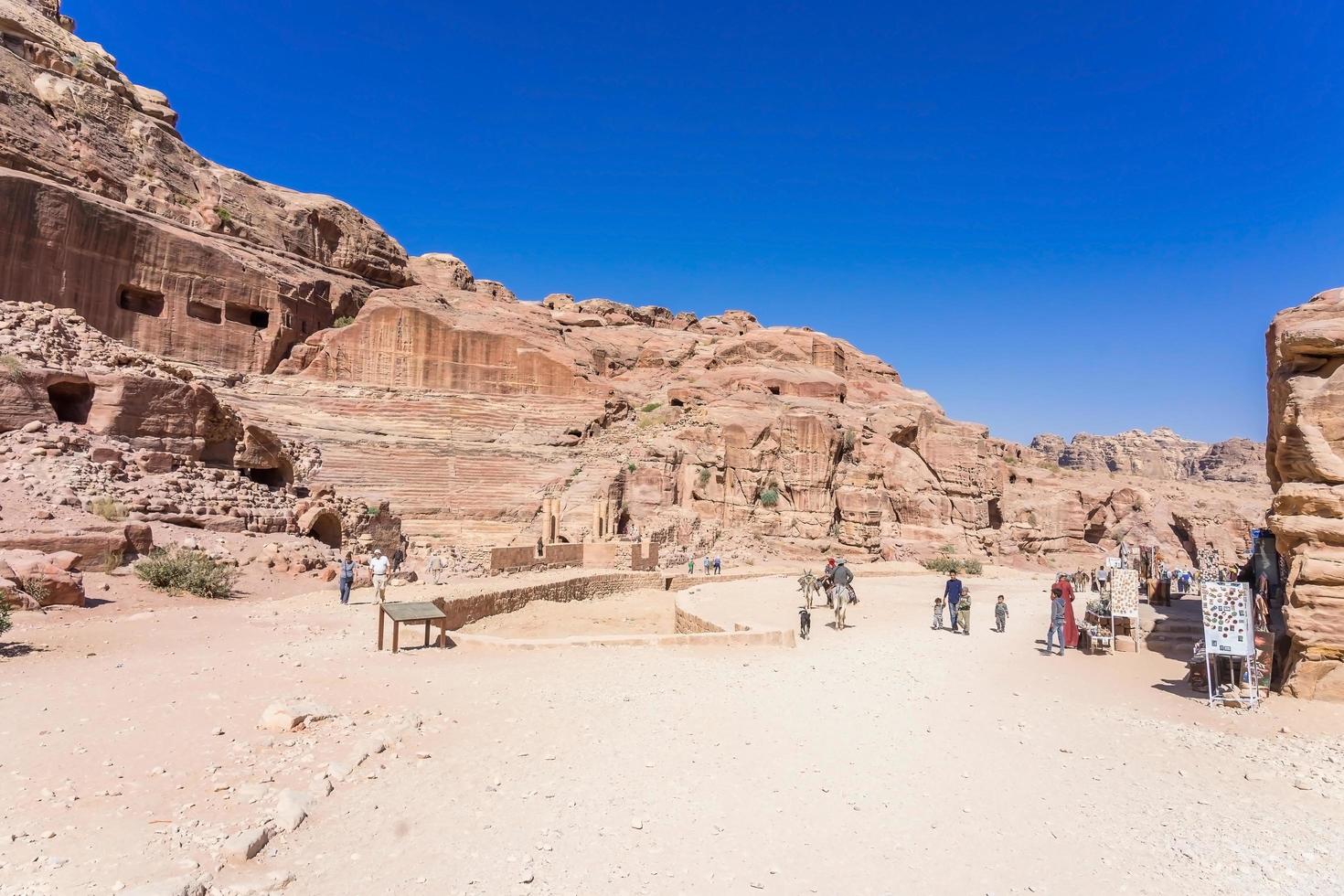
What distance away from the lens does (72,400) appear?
18.2 metres

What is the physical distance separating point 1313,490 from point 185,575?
1713 centimetres

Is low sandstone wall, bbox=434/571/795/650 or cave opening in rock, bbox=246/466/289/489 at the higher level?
cave opening in rock, bbox=246/466/289/489

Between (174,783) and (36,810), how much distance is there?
687 mm

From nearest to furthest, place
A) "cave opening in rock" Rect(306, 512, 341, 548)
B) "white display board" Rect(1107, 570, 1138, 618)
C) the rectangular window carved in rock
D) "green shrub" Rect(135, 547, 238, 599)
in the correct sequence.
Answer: "white display board" Rect(1107, 570, 1138, 618) < "green shrub" Rect(135, 547, 238, 599) < "cave opening in rock" Rect(306, 512, 341, 548) < the rectangular window carved in rock

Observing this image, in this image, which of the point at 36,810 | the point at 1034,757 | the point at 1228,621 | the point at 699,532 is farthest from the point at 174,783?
the point at 699,532

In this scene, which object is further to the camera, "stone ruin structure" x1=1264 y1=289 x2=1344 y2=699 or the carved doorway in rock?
the carved doorway in rock

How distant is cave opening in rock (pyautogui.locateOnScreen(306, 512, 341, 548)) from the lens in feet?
65.8

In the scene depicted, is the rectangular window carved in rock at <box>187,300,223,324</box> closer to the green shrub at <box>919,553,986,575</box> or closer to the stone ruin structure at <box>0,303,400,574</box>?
the stone ruin structure at <box>0,303,400,574</box>

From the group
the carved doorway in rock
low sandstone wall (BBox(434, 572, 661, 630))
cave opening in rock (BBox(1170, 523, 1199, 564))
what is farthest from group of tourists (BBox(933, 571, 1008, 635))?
cave opening in rock (BBox(1170, 523, 1199, 564))

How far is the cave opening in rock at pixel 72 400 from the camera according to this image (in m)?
17.9

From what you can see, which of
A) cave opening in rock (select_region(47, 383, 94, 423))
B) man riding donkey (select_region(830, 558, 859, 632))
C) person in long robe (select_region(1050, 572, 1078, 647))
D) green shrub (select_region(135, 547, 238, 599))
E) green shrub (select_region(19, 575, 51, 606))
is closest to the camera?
green shrub (select_region(19, 575, 51, 606))

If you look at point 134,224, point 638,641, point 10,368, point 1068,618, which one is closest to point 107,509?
point 10,368

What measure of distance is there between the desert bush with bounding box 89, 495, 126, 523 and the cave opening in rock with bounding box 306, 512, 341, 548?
5.32 meters

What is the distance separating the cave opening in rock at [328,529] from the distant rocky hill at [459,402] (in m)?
2.06
